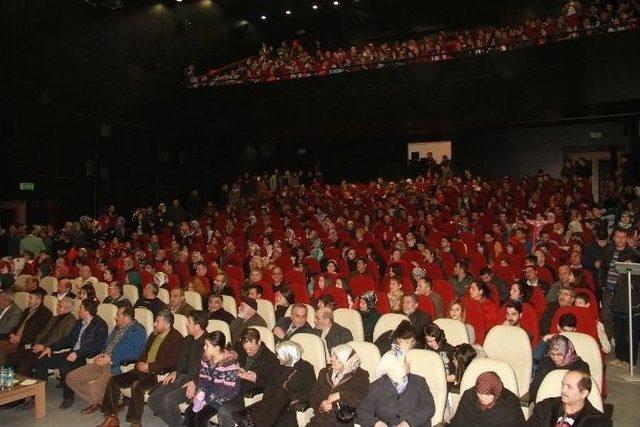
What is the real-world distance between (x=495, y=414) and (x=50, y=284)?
22.8 ft

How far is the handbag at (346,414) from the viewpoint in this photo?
157 inches

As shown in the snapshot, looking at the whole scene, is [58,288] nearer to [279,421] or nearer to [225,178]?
[279,421]

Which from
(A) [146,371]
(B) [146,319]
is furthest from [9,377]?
(B) [146,319]

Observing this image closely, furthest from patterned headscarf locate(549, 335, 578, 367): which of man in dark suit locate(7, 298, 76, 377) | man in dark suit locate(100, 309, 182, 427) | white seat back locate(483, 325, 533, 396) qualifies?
man in dark suit locate(7, 298, 76, 377)

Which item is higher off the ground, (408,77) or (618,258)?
(408,77)

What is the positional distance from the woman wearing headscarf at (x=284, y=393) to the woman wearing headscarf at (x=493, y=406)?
1.27 metres

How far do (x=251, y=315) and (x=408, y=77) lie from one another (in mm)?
9528

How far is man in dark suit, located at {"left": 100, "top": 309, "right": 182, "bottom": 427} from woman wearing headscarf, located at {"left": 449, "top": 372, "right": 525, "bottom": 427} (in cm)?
268

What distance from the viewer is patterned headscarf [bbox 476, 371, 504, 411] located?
350cm

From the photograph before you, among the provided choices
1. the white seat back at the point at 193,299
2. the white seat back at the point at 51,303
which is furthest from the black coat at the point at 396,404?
the white seat back at the point at 51,303

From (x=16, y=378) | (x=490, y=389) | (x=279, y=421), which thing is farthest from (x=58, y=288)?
(x=490, y=389)

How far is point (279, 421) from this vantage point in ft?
14.2

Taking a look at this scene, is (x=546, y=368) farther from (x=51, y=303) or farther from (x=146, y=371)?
(x=51, y=303)

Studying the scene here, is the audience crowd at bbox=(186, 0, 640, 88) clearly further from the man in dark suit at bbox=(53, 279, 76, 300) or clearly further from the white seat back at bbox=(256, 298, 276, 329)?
the man in dark suit at bbox=(53, 279, 76, 300)
